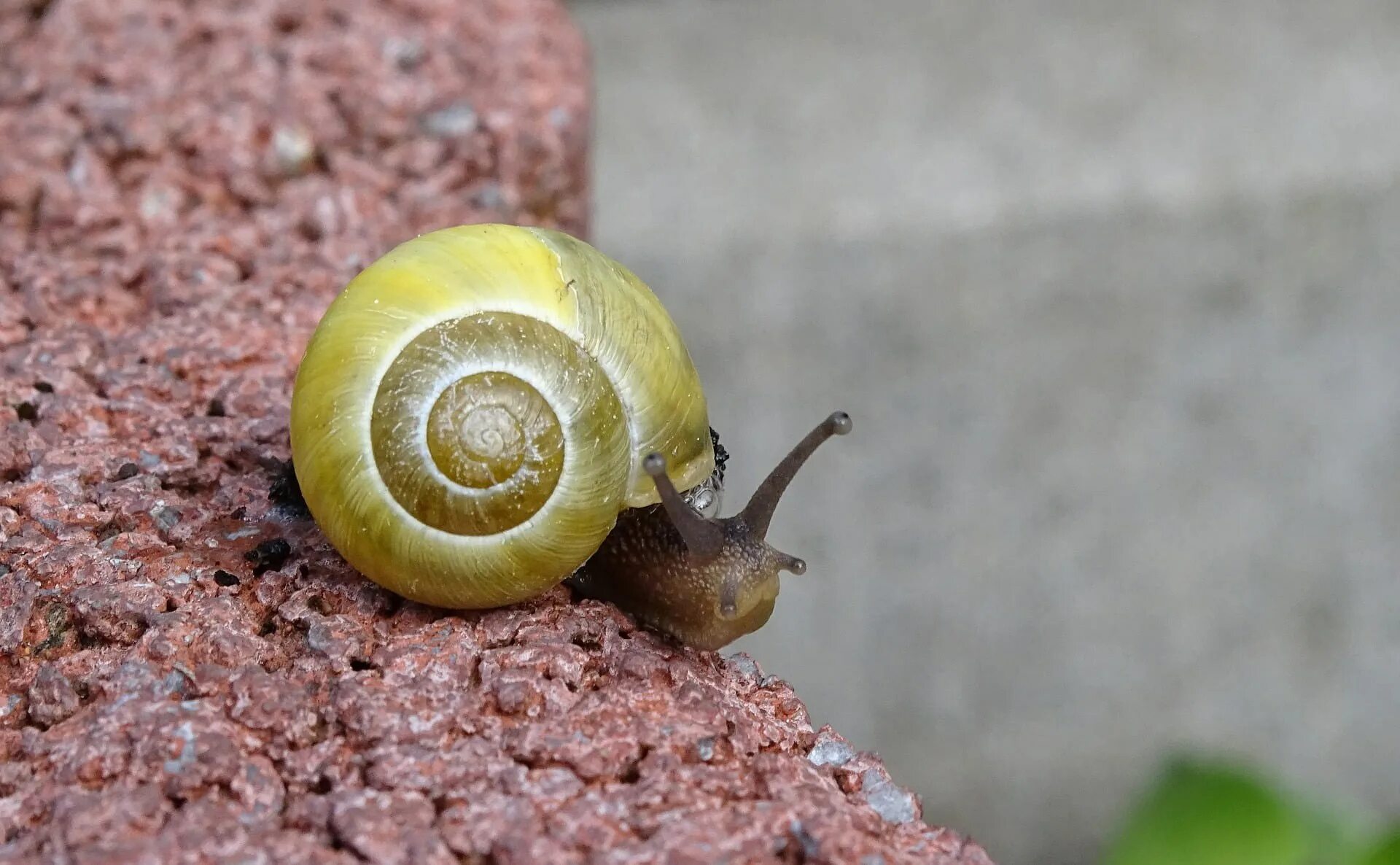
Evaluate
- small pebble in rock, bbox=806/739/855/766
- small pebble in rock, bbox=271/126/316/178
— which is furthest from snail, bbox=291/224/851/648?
small pebble in rock, bbox=271/126/316/178

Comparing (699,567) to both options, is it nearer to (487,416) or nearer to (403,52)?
(487,416)

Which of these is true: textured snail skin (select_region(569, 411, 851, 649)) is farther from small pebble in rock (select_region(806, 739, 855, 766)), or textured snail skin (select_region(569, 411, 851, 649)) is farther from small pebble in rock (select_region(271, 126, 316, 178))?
small pebble in rock (select_region(271, 126, 316, 178))

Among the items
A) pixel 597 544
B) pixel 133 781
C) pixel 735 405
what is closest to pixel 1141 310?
pixel 735 405

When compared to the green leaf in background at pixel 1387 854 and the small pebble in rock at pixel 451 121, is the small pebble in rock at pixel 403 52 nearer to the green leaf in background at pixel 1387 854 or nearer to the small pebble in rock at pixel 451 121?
the small pebble in rock at pixel 451 121

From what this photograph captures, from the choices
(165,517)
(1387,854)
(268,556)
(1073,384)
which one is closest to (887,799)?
(268,556)

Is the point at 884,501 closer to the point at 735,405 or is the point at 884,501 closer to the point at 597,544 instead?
the point at 735,405

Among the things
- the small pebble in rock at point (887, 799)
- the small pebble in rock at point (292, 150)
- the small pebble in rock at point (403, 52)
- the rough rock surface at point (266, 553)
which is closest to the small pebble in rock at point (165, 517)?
the rough rock surface at point (266, 553)
